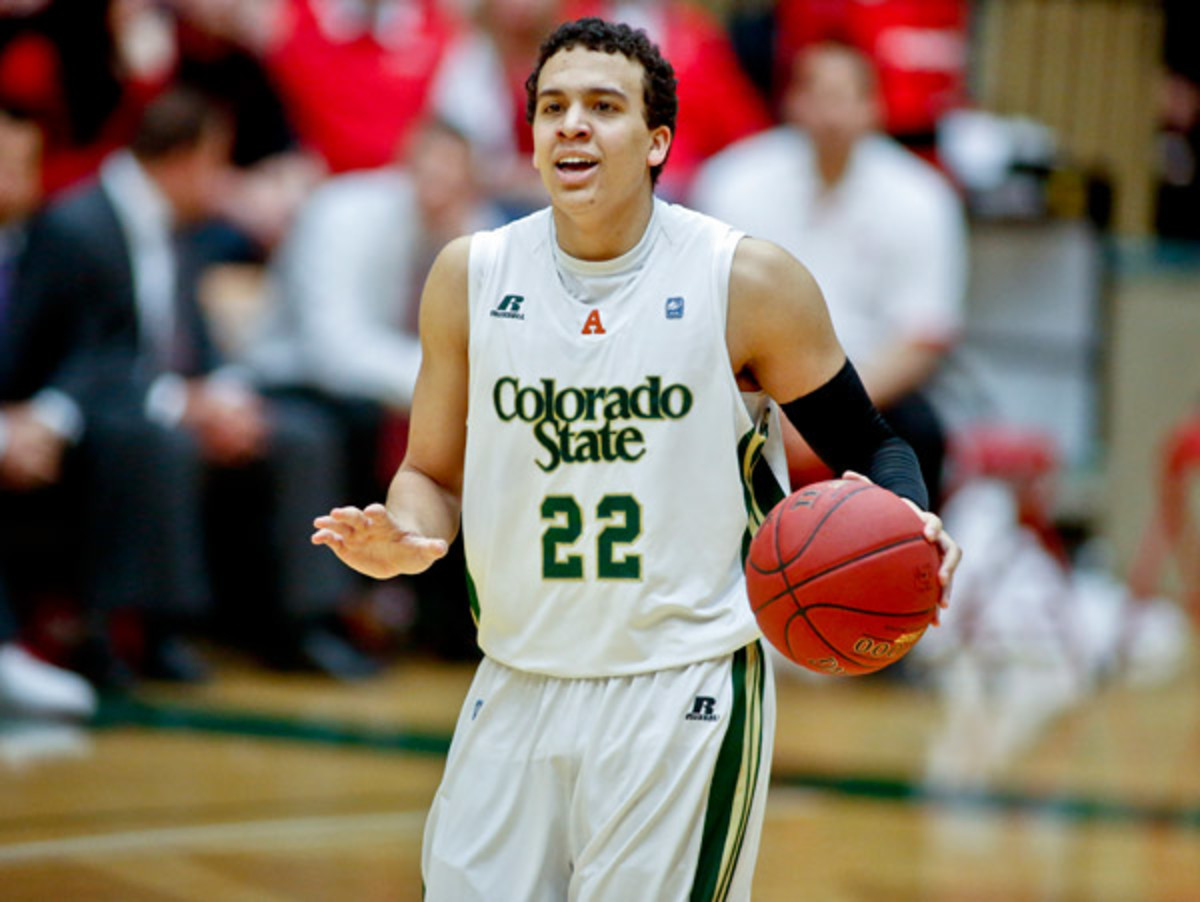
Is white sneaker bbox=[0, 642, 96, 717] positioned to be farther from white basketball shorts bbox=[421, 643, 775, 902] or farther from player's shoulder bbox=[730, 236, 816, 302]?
player's shoulder bbox=[730, 236, 816, 302]

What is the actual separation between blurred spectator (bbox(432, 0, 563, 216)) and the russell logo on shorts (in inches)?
233

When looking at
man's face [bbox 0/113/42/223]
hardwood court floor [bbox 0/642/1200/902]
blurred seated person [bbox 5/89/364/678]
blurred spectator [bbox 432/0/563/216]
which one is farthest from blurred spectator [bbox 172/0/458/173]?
hardwood court floor [bbox 0/642/1200/902]

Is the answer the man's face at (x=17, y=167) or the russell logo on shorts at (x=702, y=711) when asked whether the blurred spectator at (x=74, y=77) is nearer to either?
the man's face at (x=17, y=167)

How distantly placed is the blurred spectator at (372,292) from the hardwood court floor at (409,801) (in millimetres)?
1134

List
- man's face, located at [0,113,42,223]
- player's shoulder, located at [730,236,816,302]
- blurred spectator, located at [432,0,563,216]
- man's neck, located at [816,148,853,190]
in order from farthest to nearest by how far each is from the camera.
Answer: blurred spectator, located at [432,0,563,216] < man's neck, located at [816,148,853,190] < man's face, located at [0,113,42,223] < player's shoulder, located at [730,236,816,302]

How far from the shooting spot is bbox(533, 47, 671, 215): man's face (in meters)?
3.28

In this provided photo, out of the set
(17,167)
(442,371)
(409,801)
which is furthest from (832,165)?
(442,371)

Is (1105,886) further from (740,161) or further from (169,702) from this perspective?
(740,161)

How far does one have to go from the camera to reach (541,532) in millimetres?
3346

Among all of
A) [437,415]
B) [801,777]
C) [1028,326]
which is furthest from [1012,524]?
[437,415]

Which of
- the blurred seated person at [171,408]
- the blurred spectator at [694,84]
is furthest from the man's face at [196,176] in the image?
the blurred spectator at [694,84]

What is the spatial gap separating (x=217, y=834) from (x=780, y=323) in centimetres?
282

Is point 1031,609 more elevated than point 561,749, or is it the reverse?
point 561,749

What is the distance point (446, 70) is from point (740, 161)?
1.68m
